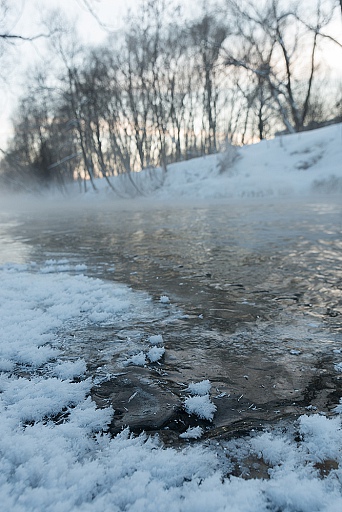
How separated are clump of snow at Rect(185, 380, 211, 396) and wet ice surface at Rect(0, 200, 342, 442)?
3 cm

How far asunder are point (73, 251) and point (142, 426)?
12.3 ft

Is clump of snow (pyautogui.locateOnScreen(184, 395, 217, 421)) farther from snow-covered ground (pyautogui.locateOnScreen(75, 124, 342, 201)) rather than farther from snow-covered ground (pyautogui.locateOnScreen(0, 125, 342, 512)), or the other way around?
snow-covered ground (pyautogui.locateOnScreen(75, 124, 342, 201))

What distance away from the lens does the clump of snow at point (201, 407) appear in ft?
4.07

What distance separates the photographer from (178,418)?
4.07 ft

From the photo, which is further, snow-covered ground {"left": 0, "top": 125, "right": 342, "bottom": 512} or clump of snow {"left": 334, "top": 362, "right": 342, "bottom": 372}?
clump of snow {"left": 334, "top": 362, "right": 342, "bottom": 372}

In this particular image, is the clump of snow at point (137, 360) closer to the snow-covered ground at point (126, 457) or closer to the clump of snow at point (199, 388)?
the snow-covered ground at point (126, 457)

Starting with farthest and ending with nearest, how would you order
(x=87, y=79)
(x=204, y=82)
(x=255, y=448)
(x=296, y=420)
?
1. (x=204, y=82)
2. (x=87, y=79)
3. (x=296, y=420)
4. (x=255, y=448)

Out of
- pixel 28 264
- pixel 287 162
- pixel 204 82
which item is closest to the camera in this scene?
pixel 28 264

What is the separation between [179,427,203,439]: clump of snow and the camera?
3.73ft

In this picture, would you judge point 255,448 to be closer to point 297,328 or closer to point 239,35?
point 297,328

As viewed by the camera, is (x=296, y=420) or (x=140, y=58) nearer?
(x=296, y=420)

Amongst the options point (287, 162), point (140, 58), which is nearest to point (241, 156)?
point (287, 162)

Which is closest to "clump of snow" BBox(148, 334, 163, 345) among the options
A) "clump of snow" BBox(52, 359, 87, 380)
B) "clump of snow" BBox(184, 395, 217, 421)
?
"clump of snow" BBox(52, 359, 87, 380)

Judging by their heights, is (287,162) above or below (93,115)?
below
